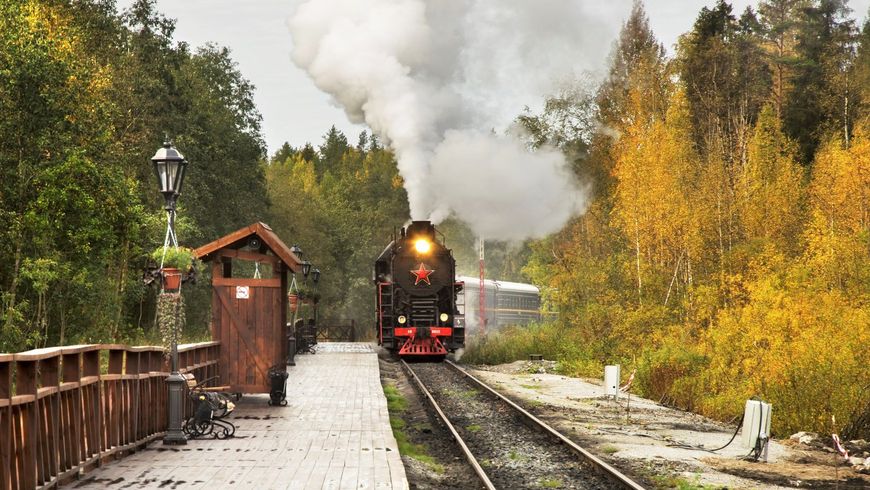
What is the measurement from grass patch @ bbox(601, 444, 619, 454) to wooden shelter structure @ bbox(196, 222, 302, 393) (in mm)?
5875

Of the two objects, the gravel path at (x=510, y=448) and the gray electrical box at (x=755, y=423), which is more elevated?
the gray electrical box at (x=755, y=423)

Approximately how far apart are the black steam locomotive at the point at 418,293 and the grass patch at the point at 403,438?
9395mm

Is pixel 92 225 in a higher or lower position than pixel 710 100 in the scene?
lower

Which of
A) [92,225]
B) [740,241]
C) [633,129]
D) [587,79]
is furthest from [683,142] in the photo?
[92,225]

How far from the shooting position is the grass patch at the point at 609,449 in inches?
550

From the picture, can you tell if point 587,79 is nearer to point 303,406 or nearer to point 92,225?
point 92,225

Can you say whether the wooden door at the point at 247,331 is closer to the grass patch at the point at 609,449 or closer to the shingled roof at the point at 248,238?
the shingled roof at the point at 248,238

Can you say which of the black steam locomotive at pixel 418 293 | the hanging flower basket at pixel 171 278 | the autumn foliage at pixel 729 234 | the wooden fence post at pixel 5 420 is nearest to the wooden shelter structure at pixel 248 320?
the hanging flower basket at pixel 171 278

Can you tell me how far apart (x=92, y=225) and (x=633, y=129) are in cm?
2433

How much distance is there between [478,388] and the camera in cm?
2458

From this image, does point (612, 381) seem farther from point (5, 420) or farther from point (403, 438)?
point (5, 420)

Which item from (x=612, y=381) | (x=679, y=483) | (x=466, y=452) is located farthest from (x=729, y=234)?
(x=679, y=483)

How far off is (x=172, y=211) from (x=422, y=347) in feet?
67.4

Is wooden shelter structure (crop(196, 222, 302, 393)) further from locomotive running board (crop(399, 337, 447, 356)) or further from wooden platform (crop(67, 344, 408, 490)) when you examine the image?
locomotive running board (crop(399, 337, 447, 356))
